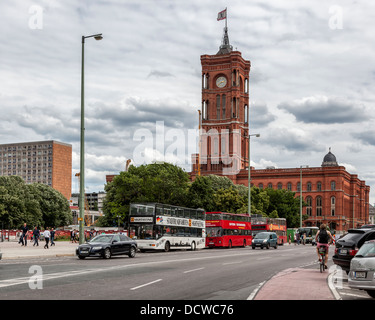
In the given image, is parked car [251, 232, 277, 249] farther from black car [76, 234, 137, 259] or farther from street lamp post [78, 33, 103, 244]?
street lamp post [78, 33, 103, 244]

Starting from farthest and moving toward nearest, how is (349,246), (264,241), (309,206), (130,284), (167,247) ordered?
(309,206)
(264,241)
(167,247)
(349,246)
(130,284)

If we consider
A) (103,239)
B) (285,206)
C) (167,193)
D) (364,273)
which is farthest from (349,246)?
(285,206)

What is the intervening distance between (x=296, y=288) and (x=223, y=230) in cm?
3800

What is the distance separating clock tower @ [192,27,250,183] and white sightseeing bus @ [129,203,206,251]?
96.7m

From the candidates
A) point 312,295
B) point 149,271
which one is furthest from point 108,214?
point 312,295

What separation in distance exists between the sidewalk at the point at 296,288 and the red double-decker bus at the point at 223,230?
1291 inches

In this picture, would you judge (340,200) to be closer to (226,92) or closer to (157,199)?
(226,92)

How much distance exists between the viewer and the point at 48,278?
1697cm

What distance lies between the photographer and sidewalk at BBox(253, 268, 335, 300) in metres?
13.2

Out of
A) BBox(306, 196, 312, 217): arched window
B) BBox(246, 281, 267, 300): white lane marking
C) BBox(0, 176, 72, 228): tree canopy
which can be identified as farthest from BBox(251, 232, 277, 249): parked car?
BBox(306, 196, 312, 217): arched window

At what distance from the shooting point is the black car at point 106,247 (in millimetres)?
28625

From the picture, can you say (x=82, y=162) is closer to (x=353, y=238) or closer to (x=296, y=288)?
(x=353, y=238)

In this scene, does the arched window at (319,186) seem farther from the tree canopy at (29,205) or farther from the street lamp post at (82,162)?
the street lamp post at (82,162)

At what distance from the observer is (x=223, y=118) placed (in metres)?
146
